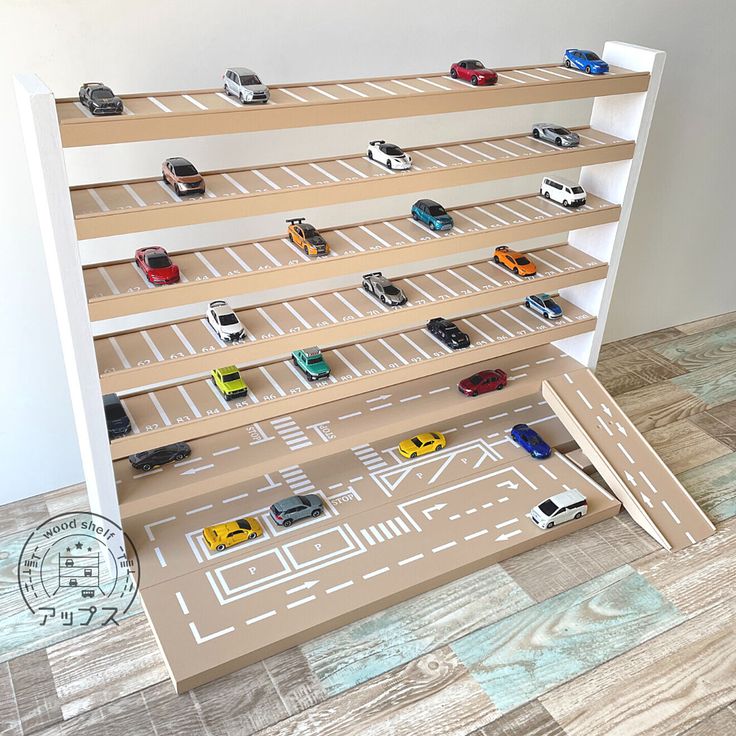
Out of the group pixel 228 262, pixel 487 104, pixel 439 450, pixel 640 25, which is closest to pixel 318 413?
pixel 439 450

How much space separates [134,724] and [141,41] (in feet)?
11.3

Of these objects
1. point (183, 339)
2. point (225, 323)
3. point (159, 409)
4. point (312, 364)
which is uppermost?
point (225, 323)

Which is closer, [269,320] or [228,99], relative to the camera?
[228,99]

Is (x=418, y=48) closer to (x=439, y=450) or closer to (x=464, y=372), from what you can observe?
(x=464, y=372)

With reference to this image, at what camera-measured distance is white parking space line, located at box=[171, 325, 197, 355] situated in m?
4.18

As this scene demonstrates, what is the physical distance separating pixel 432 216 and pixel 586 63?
4.22ft

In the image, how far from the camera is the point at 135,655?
13.5 feet

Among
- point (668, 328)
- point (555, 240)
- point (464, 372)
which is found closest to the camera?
point (464, 372)

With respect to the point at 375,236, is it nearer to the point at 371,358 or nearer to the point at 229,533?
the point at 371,358

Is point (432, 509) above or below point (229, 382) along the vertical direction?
below

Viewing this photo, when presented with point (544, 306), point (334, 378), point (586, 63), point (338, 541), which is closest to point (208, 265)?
point (334, 378)

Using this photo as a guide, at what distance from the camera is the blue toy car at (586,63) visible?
4.70 m

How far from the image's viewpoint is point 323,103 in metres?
3.88

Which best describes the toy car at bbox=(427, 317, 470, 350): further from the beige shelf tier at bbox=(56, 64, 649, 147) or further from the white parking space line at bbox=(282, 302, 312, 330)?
the beige shelf tier at bbox=(56, 64, 649, 147)
